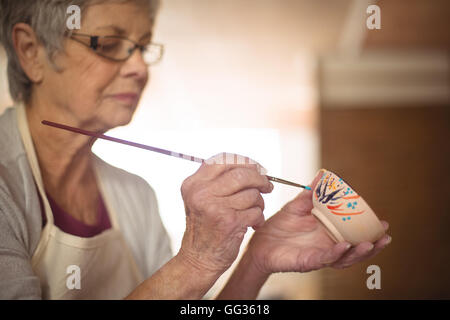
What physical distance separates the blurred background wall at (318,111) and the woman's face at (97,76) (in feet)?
0.14

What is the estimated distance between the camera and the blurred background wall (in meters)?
0.78

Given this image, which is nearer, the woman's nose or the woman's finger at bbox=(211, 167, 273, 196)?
the woman's finger at bbox=(211, 167, 273, 196)

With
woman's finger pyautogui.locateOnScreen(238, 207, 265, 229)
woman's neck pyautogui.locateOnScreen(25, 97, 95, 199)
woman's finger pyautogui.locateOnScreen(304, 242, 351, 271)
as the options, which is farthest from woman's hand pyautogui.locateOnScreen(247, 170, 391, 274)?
woman's neck pyautogui.locateOnScreen(25, 97, 95, 199)

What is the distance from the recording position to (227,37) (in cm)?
83

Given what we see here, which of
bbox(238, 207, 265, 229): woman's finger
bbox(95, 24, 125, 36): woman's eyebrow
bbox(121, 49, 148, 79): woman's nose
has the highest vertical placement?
bbox(95, 24, 125, 36): woman's eyebrow

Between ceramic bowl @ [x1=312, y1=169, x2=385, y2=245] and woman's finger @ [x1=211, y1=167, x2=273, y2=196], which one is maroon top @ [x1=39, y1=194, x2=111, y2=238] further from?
ceramic bowl @ [x1=312, y1=169, x2=385, y2=245]

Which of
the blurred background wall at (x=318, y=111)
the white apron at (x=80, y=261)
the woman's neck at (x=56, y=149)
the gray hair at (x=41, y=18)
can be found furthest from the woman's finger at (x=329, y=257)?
the gray hair at (x=41, y=18)

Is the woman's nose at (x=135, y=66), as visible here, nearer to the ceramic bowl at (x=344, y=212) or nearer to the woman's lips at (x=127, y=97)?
the woman's lips at (x=127, y=97)

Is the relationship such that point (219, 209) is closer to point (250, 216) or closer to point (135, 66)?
point (250, 216)

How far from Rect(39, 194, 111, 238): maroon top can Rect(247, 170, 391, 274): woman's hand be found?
0.29 m

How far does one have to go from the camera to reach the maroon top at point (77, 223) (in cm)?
71

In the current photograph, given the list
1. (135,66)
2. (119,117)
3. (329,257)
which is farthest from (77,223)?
(329,257)

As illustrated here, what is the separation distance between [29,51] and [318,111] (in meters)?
0.64

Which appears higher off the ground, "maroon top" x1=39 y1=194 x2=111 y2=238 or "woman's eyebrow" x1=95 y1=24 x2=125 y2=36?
"woman's eyebrow" x1=95 y1=24 x2=125 y2=36
